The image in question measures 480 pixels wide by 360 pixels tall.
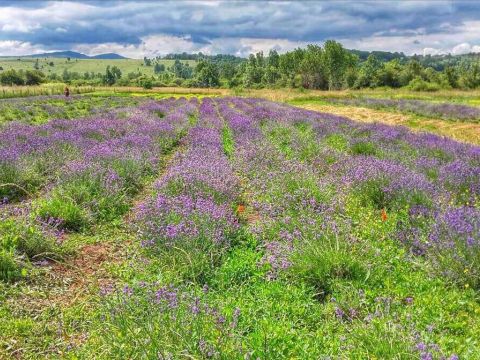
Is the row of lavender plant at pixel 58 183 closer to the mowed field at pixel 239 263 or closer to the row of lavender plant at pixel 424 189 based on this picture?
the mowed field at pixel 239 263

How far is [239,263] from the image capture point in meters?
4.96

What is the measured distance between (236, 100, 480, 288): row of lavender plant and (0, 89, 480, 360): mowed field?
3 cm

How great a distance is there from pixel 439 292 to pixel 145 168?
750cm

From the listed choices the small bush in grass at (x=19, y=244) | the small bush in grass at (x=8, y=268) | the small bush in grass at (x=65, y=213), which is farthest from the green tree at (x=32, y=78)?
the small bush in grass at (x=8, y=268)

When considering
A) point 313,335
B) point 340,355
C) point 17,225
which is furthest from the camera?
point 17,225

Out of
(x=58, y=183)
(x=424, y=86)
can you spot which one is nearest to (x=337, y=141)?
(x=58, y=183)

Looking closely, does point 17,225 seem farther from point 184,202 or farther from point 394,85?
point 394,85

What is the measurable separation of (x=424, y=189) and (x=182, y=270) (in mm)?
4220

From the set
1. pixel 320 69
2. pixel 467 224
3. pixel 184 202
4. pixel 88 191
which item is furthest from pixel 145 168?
pixel 320 69

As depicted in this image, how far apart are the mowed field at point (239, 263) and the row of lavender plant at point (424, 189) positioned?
0.11 ft

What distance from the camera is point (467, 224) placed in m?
4.78

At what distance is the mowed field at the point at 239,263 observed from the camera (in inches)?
129

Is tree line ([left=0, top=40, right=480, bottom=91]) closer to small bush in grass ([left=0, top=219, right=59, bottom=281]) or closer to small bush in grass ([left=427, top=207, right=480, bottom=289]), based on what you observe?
small bush in grass ([left=427, top=207, right=480, bottom=289])

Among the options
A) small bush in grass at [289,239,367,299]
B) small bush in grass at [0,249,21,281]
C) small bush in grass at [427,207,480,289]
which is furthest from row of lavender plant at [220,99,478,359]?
small bush in grass at [0,249,21,281]
